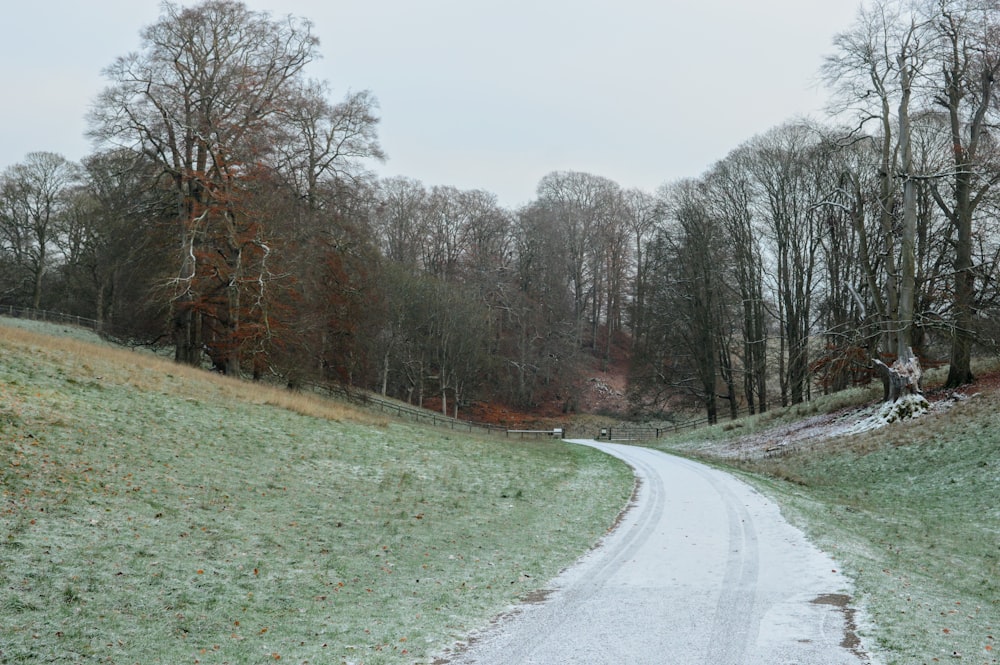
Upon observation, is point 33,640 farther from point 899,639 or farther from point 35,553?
point 899,639

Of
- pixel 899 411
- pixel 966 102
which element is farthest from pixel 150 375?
pixel 966 102

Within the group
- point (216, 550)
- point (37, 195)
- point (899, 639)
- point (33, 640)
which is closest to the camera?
point (33, 640)

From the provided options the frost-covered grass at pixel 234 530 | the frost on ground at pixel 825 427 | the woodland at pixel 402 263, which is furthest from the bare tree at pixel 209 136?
the frost on ground at pixel 825 427

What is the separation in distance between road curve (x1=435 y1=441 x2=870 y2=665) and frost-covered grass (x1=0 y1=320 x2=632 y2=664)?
0.58 metres

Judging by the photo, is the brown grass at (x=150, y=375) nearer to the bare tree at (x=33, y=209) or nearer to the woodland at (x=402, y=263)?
the woodland at (x=402, y=263)

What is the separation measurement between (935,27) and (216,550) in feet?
85.4

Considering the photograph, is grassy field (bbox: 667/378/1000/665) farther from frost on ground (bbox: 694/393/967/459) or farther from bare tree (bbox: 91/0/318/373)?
bare tree (bbox: 91/0/318/373)

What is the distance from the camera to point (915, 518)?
13945mm

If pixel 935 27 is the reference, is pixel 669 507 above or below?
below

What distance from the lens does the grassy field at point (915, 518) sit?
22.0ft

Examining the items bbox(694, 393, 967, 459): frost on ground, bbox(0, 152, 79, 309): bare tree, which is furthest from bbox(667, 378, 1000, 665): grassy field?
bbox(0, 152, 79, 309): bare tree

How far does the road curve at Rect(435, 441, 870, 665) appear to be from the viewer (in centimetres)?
609

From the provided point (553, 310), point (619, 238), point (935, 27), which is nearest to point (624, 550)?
point (935, 27)

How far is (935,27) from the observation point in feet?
76.6
